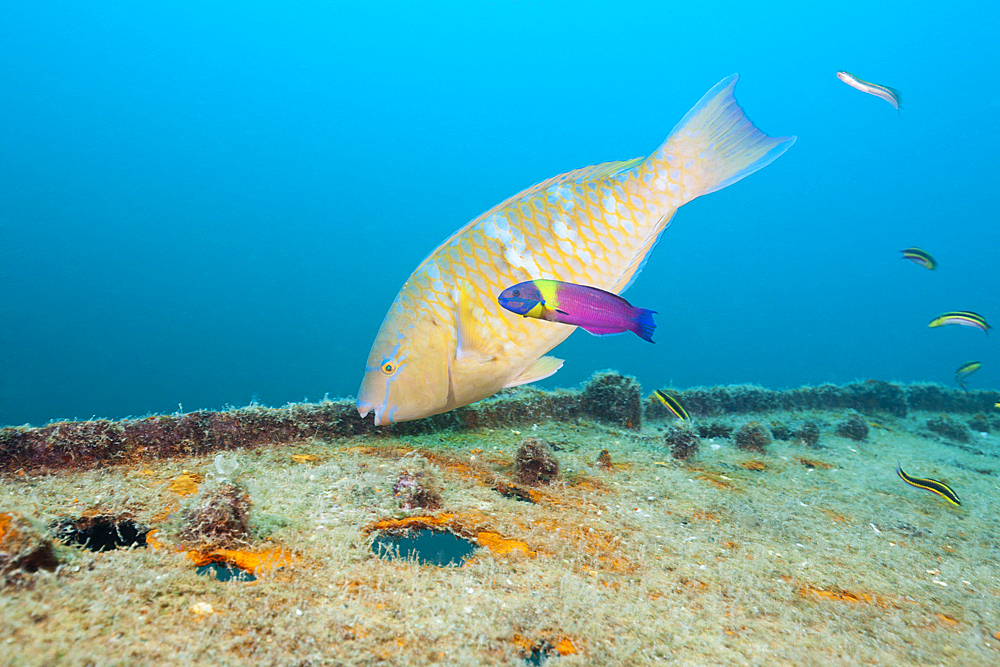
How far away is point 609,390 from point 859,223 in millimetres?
106678

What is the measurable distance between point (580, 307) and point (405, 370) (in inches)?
44.7

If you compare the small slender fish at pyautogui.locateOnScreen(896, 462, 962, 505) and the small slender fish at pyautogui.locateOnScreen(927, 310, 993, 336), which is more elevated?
the small slender fish at pyautogui.locateOnScreen(927, 310, 993, 336)

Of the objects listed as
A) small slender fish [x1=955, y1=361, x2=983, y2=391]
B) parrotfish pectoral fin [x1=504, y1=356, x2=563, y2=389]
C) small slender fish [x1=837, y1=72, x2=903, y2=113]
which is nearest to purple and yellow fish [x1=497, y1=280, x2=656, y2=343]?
parrotfish pectoral fin [x1=504, y1=356, x2=563, y2=389]

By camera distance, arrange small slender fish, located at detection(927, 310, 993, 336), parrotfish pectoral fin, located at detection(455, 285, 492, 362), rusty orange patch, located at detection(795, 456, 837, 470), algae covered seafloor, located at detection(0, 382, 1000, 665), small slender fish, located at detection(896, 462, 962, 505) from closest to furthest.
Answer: algae covered seafloor, located at detection(0, 382, 1000, 665), parrotfish pectoral fin, located at detection(455, 285, 492, 362), small slender fish, located at detection(896, 462, 962, 505), rusty orange patch, located at detection(795, 456, 837, 470), small slender fish, located at detection(927, 310, 993, 336)

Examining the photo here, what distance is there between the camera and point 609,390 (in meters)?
5.68

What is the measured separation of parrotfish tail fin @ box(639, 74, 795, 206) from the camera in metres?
2.32

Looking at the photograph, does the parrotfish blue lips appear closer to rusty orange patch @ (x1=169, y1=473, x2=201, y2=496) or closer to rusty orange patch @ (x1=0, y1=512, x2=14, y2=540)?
rusty orange patch @ (x1=169, y1=473, x2=201, y2=496)

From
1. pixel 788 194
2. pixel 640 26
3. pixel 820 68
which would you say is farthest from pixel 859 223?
pixel 640 26

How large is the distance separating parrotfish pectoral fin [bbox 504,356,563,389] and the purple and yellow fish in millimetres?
631

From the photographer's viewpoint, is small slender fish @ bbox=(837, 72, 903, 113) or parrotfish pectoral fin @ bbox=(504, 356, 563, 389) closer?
parrotfish pectoral fin @ bbox=(504, 356, 563, 389)

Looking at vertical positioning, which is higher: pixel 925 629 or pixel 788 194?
pixel 788 194

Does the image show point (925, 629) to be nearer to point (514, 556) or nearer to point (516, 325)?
point (514, 556)

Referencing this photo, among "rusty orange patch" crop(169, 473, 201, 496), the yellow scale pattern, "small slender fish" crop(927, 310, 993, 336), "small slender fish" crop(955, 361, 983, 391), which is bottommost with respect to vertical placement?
"small slender fish" crop(955, 361, 983, 391)

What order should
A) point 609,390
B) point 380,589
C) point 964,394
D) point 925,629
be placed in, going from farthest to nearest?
point 964,394 < point 609,390 < point 925,629 < point 380,589
